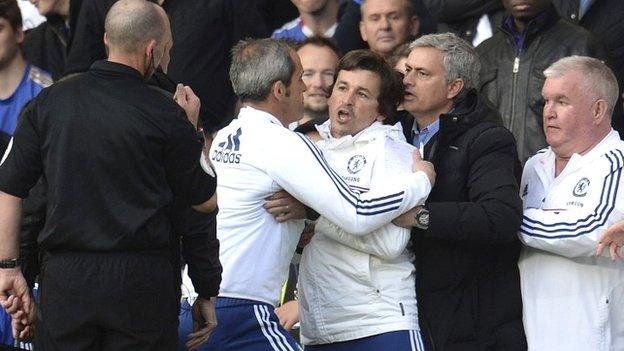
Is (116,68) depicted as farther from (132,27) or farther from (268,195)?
(268,195)

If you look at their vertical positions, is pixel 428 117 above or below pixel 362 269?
above

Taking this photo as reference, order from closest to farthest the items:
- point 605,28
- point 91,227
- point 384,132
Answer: point 91,227, point 384,132, point 605,28

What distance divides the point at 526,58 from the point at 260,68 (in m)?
Answer: 2.31

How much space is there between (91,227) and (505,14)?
4.23m

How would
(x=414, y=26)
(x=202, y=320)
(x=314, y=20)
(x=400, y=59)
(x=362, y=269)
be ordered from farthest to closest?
1. (x=314, y=20)
2. (x=414, y=26)
3. (x=400, y=59)
4. (x=362, y=269)
5. (x=202, y=320)

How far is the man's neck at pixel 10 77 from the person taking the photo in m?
7.66

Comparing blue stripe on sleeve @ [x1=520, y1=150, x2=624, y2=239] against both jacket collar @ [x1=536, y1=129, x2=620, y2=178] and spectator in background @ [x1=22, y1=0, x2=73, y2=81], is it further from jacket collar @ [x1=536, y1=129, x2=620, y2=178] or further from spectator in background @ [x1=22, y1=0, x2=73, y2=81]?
spectator in background @ [x1=22, y1=0, x2=73, y2=81]

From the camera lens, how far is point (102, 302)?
4.90m

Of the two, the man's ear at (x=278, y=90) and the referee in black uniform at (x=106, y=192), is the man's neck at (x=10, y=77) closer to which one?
the man's ear at (x=278, y=90)

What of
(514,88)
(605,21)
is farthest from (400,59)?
(605,21)

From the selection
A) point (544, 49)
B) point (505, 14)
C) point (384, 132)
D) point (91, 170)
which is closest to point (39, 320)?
point (91, 170)

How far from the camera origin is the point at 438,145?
596 cm

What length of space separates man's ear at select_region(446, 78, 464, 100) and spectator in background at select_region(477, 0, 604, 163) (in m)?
1.35

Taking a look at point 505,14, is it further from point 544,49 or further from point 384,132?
point 384,132
